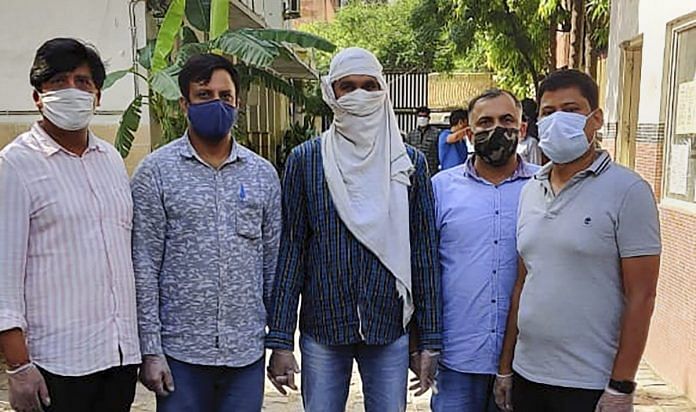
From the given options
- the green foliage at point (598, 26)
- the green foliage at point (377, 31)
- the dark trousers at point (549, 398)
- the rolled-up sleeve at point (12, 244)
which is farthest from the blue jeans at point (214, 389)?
the green foliage at point (377, 31)

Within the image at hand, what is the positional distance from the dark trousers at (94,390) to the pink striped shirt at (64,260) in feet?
0.13

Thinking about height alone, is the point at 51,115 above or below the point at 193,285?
above

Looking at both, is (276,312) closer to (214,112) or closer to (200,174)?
(200,174)

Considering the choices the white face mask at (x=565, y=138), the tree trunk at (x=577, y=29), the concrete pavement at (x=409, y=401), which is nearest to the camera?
the white face mask at (x=565, y=138)

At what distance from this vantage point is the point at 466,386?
9.57 ft

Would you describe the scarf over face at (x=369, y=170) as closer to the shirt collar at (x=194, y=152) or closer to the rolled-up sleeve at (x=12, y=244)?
the shirt collar at (x=194, y=152)

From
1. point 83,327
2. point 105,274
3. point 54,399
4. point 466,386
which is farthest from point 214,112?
point 466,386

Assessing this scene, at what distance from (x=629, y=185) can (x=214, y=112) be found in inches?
61.8

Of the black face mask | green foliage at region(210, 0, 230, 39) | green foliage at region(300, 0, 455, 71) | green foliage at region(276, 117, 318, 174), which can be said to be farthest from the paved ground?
green foliage at region(300, 0, 455, 71)

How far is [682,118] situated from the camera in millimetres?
5355

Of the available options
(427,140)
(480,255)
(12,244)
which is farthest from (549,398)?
(427,140)

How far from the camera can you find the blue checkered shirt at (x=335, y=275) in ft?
9.04

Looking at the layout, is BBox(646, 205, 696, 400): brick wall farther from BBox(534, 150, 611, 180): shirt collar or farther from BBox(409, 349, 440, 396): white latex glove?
BBox(409, 349, 440, 396): white latex glove

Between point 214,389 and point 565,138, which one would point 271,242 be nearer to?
point 214,389
